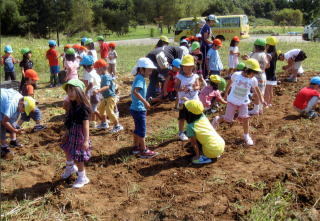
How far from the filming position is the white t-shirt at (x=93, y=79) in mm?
6146

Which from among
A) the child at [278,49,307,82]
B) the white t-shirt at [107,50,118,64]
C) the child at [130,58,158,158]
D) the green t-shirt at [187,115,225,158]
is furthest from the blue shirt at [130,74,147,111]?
the child at [278,49,307,82]

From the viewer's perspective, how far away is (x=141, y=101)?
514 cm

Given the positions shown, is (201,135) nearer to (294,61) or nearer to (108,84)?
(108,84)

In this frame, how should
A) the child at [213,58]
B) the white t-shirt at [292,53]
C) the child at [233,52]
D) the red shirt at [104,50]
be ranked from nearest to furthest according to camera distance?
the child at [213,58]
the child at [233,52]
the white t-shirt at [292,53]
the red shirt at [104,50]

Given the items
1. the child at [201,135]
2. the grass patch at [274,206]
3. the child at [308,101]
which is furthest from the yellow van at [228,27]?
the grass patch at [274,206]

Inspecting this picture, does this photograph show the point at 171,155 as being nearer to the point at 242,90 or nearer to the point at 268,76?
the point at 242,90

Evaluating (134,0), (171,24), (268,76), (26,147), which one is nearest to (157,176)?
(26,147)

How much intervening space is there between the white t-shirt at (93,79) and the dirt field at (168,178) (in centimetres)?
98

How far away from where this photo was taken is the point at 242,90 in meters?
5.44

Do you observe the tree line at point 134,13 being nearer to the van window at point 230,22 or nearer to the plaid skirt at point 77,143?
the van window at point 230,22

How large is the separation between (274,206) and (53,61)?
31.4ft

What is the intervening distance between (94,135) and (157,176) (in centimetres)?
223

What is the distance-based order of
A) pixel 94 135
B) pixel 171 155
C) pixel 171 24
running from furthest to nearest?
1. pixel 171 24
2. pixel 94 135
3. pixel 171 155

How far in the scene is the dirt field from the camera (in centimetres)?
391
